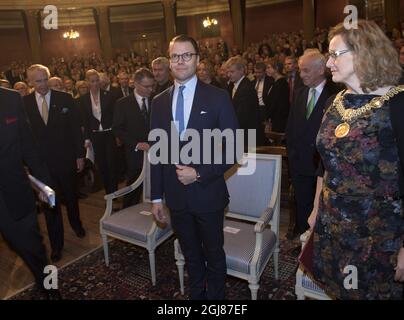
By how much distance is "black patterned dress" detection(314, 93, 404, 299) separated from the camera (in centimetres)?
137

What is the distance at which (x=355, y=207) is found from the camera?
143 centimetres

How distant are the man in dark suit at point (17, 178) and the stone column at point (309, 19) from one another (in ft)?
32.9

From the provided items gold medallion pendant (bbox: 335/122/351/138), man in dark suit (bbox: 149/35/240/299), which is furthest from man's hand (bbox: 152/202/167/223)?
gold medallion pendant (bbox: 335/122/351/138)

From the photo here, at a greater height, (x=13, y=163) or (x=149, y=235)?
(x=13, y=163)

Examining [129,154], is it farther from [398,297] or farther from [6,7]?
[6,7]

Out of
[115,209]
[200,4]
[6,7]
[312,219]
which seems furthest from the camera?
[200,4]

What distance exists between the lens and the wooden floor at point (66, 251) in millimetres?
2867

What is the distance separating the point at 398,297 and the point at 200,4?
14333mm

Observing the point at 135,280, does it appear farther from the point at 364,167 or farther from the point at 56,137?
the point at 364,167

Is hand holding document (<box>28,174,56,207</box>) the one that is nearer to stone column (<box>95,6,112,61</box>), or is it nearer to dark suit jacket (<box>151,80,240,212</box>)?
dark suit jacket (<box>151,80,240,212</box>)

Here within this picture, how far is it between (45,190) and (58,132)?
142 cm

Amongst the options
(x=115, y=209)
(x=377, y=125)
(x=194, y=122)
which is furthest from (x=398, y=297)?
(x=115, y=209)

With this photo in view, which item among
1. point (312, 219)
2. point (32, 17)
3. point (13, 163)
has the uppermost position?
point (32, 17)

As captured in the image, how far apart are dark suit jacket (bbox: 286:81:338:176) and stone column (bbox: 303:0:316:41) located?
873 centimetres
